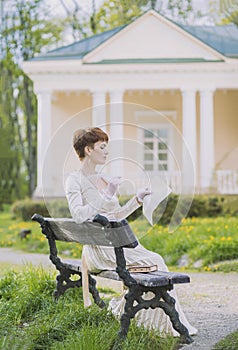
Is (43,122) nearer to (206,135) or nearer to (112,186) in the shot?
(206,135)

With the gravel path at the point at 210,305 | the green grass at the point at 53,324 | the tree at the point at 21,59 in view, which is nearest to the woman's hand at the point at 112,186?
the green grass at the point at 53,324

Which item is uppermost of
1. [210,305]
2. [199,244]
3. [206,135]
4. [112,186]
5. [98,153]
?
[98,153]

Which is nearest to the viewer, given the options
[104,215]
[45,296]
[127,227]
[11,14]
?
[127,227]

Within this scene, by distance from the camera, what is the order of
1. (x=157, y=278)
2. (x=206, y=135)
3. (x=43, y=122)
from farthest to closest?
(x=43, y=122) → (x=206, y=135) → (x=157, y=278)

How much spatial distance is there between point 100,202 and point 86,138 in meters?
0.40

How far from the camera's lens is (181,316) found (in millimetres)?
4449

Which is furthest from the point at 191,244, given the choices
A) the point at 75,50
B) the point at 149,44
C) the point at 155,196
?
the point at 75,50

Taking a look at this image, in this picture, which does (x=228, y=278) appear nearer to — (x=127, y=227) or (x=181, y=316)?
(x=181, y=316)

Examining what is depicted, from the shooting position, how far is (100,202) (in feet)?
14.3

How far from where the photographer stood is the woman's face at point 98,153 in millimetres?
4430

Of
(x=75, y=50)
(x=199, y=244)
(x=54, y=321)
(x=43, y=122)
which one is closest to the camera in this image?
(x=54, y=321)

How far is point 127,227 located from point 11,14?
19854mm

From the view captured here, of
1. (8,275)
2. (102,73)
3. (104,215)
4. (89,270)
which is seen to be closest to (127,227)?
(104,215)

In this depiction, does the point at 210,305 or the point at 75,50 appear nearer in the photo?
the point at 210,305
